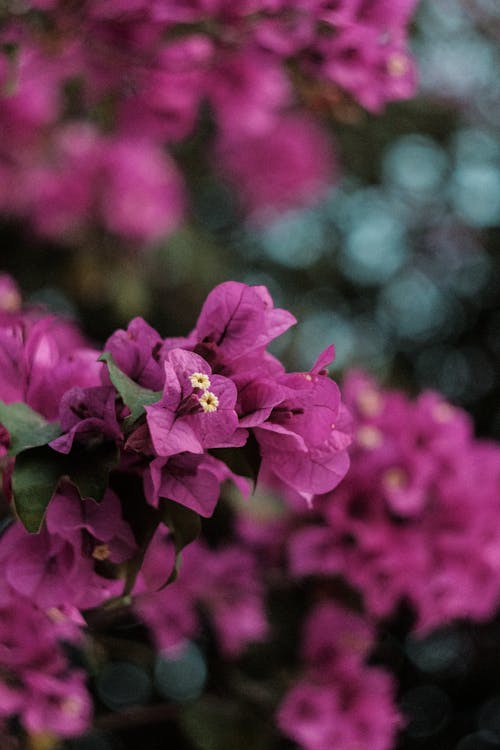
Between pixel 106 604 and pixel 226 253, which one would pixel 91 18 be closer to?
pixel 106 604

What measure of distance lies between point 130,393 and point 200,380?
0.05 m

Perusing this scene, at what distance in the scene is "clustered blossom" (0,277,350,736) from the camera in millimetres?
752

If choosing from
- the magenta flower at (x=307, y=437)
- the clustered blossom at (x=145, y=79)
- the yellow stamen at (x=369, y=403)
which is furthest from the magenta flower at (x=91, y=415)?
the yellow stamen at (x=369, y=403)

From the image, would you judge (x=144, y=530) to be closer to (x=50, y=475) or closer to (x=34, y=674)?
(x=50, y=475)

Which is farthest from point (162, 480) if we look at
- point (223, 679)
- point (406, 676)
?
point (406, 676)

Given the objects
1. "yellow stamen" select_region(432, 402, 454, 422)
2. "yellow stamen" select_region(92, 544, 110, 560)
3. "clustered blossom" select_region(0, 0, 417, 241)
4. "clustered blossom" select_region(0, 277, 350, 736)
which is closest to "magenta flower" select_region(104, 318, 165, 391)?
"clustered blossom" select_region(0, 277, 350, 736)

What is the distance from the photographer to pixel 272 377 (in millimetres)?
811

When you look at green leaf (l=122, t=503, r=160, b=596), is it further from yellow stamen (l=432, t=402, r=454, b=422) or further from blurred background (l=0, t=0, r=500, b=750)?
blurred background (l=0, t=0, r=500, b=750)

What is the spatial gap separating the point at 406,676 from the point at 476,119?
1546 mm

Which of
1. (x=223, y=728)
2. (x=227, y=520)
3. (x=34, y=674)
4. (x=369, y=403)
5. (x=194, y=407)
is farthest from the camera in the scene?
(x=227, y=520)

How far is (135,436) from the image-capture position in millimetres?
749

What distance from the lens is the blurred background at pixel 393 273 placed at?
2020 millimetres

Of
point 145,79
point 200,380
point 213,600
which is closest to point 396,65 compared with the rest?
point 145,79

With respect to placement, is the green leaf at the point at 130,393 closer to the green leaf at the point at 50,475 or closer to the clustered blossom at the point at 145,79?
the green leaf at the point at 50,475
